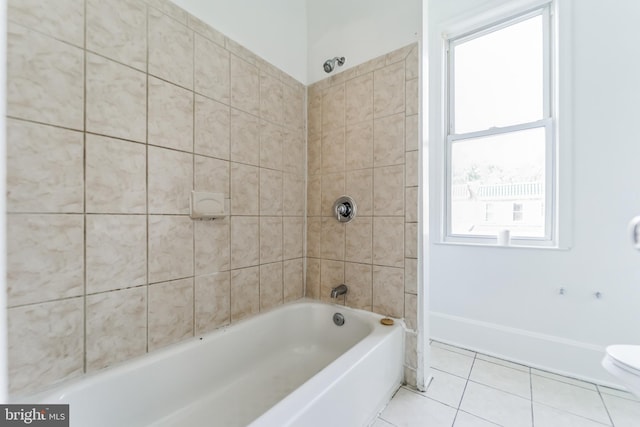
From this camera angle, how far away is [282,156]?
1727 millimetres

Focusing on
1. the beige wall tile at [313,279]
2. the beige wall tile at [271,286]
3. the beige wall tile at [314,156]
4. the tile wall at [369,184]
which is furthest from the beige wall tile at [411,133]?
the beige wall tile at [271,286]

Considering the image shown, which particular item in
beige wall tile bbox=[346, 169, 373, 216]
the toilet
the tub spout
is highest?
beige wall tile bbox=[346, 169, 373, 216]

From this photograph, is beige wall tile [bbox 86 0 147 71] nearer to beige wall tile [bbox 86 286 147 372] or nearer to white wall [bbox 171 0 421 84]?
white wall [bbox 171 0 421 84]

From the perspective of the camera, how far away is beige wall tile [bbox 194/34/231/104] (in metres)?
1.27

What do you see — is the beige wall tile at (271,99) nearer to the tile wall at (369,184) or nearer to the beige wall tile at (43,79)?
the tile wall at (369,184)

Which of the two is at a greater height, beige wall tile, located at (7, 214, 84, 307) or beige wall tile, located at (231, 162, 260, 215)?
beige wall tile, located at (231, 162, 260, 215)

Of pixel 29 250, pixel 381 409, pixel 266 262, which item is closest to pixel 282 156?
pixel 266 262

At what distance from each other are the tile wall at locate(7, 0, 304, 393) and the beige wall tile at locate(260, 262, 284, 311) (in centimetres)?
4

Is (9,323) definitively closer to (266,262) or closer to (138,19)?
(266,262)

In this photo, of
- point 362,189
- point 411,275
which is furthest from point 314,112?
point 411,275

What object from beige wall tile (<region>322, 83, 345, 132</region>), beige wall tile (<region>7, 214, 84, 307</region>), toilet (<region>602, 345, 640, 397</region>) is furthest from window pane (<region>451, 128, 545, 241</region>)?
beige wall tile (<region>7, 214, 84, 307</region>)

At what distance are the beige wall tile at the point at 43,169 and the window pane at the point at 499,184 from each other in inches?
89.7

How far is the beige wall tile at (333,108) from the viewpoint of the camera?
5.77ft

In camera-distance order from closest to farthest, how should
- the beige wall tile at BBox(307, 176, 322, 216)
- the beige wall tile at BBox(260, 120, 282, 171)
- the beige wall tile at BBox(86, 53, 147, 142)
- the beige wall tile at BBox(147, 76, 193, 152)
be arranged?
the beige wall tile at BBox(86, 53, 147, 142) → the beige wall tile at BBox(147, 76, 193, 152) → the beige wall tile at BBox(260, 120, 282, 171) → the beige wall tile at BBox(307, 176, 322, 216)
